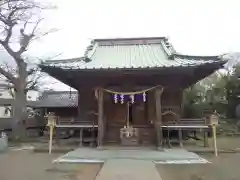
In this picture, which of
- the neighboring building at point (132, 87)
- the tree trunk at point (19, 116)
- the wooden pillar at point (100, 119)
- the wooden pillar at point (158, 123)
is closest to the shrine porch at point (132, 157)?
the wooden pillar at point (158, 123)

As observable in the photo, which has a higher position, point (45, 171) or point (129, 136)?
point (129, 136)

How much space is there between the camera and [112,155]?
411 inches

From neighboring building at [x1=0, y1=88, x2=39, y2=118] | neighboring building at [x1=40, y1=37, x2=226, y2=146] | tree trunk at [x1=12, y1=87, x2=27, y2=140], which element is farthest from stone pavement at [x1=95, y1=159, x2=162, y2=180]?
neighboring building at [x1=0, y1=88, x2=39, y2=118]

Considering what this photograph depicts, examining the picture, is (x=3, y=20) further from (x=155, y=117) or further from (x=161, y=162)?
(x=161, y=162)

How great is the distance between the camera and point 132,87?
45.2 ft

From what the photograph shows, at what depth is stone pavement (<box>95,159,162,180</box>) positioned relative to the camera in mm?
6928

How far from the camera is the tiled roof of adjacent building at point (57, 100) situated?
2877 cm

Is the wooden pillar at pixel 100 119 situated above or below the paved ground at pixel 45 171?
above

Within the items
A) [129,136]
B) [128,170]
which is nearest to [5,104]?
[129,136]

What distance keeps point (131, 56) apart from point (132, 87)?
2.54 metres

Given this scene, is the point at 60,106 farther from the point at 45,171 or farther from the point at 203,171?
the point at 203,171

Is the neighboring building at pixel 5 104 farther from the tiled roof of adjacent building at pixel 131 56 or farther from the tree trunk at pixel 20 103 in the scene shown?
the tiled roof of adjacent building at pixel 131 56

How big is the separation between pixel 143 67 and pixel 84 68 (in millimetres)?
2649

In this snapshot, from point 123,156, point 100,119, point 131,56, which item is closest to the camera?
point 123,156
